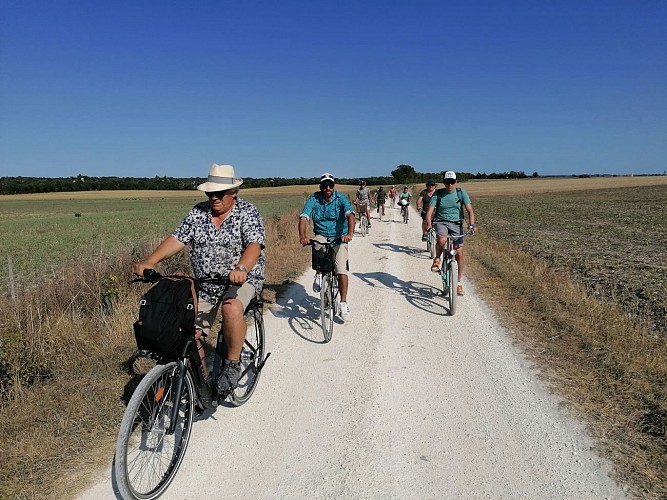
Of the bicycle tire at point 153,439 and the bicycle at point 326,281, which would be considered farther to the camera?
the bicycle at point 326,281

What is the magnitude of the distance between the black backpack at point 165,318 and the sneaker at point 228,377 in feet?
1.96

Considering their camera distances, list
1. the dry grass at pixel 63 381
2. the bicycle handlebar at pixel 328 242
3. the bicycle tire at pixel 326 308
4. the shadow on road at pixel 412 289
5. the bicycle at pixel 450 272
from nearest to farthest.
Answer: the dry grass at pixel 63 381 → the bicycle tire at pixel 326 308 → the bicycle handlebar at pixel 328 242 → the bicycle at pixel 450 272 → the shadow on road at pixel 412 289

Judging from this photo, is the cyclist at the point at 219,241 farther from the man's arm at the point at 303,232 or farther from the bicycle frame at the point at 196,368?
the man's arm at the point at 303,232

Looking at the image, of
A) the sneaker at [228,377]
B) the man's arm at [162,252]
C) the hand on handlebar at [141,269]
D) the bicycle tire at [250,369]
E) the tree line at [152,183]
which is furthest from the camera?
the tree line at [152,183]

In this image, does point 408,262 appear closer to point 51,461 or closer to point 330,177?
point 330,177

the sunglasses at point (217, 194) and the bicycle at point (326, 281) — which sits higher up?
the sunglasses at point (217, 194)

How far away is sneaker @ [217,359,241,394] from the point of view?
11.4ft

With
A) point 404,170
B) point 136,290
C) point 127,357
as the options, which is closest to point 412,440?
point 127,357

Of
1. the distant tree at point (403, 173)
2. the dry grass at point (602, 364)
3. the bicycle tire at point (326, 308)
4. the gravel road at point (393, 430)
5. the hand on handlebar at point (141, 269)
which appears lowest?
the gravel road at point (393, 430)

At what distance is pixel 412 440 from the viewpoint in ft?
11.3

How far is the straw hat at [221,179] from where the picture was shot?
3.56m

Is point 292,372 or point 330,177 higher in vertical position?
point 330,177

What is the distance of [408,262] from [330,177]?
586 cm

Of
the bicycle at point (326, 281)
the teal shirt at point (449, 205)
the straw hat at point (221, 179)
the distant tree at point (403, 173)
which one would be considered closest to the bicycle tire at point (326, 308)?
the bicycle at point (326, 281)
